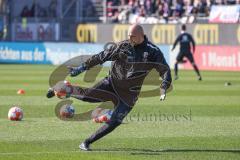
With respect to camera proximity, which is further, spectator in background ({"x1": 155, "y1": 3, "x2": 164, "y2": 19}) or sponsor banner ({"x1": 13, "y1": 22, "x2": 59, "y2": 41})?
sponsor banner ({"x1": 13, "y1": 22, "x2": 59, "y2": 41})

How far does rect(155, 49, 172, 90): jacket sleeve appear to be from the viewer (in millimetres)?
11609

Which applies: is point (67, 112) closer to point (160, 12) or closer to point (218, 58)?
point (218, 58)

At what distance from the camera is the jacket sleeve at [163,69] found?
1161 centimetres

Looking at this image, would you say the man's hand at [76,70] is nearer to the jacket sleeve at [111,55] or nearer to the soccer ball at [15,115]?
the jacket sleeve at [111,55]

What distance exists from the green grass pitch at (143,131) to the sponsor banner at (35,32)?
24166mm

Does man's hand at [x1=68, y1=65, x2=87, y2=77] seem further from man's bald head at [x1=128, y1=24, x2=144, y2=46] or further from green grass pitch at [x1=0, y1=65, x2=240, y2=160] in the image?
green grass pitch at [x1=0, y1=65, x2=240, y2=160]

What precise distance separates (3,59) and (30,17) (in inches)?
181

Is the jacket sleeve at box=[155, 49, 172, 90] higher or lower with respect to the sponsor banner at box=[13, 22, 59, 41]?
higher

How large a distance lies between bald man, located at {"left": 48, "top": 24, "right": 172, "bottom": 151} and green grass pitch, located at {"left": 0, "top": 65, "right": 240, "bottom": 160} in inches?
21.9

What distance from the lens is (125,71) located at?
1196 centimetres

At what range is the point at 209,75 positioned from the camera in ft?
108

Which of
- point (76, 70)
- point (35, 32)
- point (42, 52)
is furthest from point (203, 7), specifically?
point (76, 70)

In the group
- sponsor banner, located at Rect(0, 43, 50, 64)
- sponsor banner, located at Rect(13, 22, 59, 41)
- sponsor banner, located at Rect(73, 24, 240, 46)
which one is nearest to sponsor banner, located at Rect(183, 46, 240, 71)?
sponsor banner, located at Rect(73, 24, 240, 46)

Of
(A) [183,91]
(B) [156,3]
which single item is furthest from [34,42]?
(A) [183,91]
